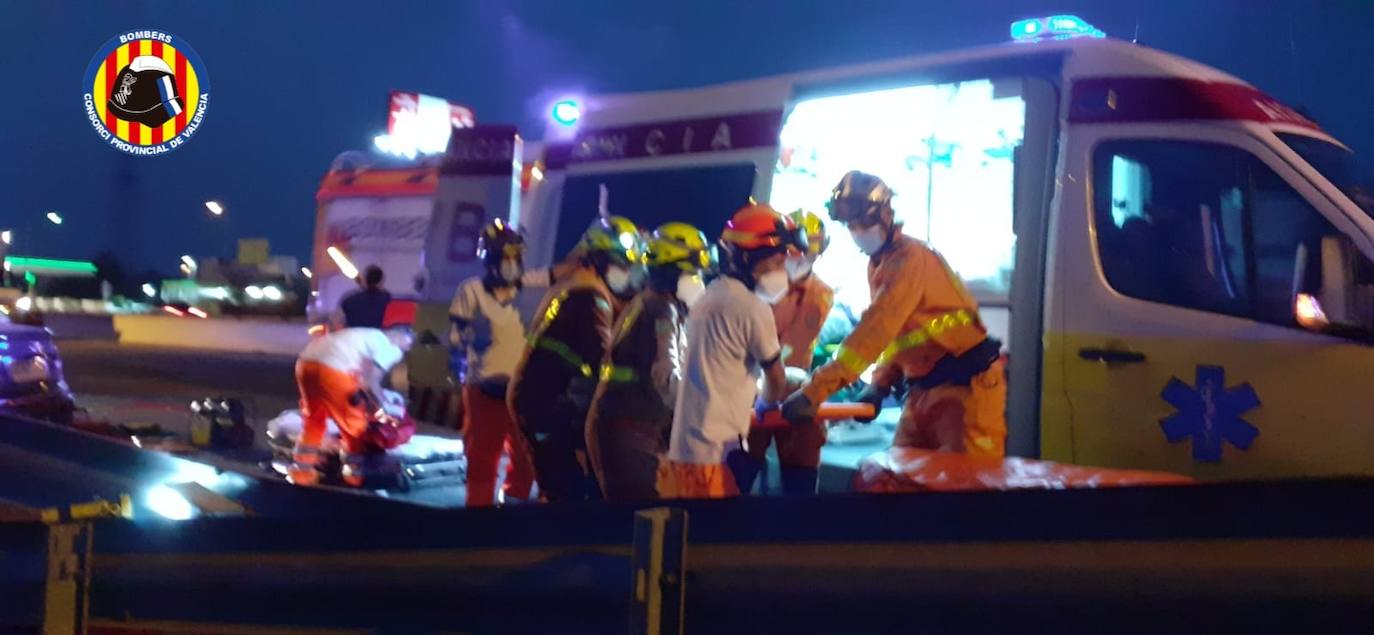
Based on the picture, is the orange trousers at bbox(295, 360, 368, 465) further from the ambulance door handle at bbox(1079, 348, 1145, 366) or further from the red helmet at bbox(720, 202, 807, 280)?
the ambulance door handle at bbox(1079, 348, 1145, 366)

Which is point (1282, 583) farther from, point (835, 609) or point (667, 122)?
point (667, 122)

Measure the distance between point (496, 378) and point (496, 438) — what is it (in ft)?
1.12

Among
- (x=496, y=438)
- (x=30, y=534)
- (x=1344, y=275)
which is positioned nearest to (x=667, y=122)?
(x=496, y=438)

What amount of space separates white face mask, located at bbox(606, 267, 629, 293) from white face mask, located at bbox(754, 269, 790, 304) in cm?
143

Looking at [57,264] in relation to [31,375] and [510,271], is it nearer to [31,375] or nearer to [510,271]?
[31,375]

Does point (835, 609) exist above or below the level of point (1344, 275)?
below

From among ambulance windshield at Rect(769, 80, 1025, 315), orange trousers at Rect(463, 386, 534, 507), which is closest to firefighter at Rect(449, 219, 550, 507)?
orange trousers at Rect(463, 386, 534, 507)

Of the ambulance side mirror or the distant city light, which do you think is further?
the distant city light

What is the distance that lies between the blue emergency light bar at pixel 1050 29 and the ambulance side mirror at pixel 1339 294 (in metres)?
1.80

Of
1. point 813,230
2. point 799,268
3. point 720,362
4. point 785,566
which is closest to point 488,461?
point 799,268

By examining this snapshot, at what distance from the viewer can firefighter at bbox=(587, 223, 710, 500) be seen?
4.74 metres

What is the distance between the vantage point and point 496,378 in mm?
6699

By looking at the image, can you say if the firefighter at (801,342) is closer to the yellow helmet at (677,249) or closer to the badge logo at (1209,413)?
the yellow helmet at (677,249)

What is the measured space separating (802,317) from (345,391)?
3.03 meters
